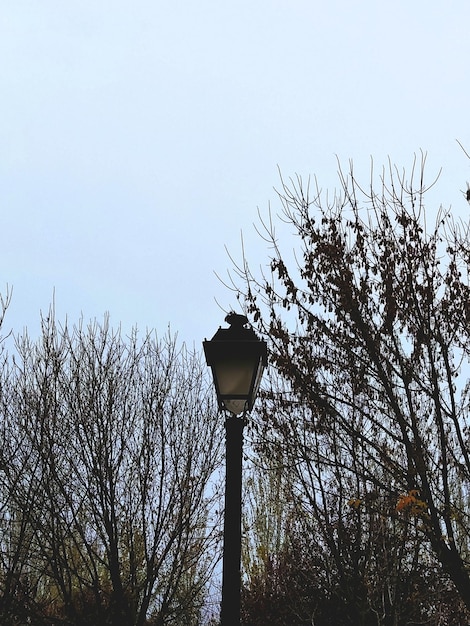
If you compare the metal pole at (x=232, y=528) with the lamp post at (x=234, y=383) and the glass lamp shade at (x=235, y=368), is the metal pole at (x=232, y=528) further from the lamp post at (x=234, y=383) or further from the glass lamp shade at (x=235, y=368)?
the glass lamp shade at (x=235, y=368)

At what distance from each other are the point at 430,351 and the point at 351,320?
110cm

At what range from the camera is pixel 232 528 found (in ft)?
15.7

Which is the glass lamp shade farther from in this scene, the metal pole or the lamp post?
the metal pole

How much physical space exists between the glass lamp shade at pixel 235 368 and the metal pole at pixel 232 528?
0.46 ft

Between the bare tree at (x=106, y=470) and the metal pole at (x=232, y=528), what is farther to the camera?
the bare tree at (x=106, y=470)

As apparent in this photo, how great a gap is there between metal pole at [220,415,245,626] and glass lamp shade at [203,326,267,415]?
0.14 m

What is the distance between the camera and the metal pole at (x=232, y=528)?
4633mm

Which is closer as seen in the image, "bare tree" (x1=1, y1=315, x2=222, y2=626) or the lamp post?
the lamp post

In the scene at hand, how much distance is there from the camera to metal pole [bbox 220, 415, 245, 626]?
4633 mm

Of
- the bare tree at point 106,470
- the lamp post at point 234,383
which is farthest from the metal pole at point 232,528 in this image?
the bare tree at point 106,470

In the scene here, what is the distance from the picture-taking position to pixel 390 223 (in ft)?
33.5

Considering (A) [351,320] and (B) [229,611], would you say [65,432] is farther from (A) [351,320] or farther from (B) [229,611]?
(B) [229,611]

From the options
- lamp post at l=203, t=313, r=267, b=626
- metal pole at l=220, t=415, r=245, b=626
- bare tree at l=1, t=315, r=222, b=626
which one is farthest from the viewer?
bare tree at l=1, t=315, r=222, b=626

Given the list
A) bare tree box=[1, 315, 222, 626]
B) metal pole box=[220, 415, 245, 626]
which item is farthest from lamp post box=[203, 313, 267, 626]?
bare tree box=[1, 315, 222, 626]
